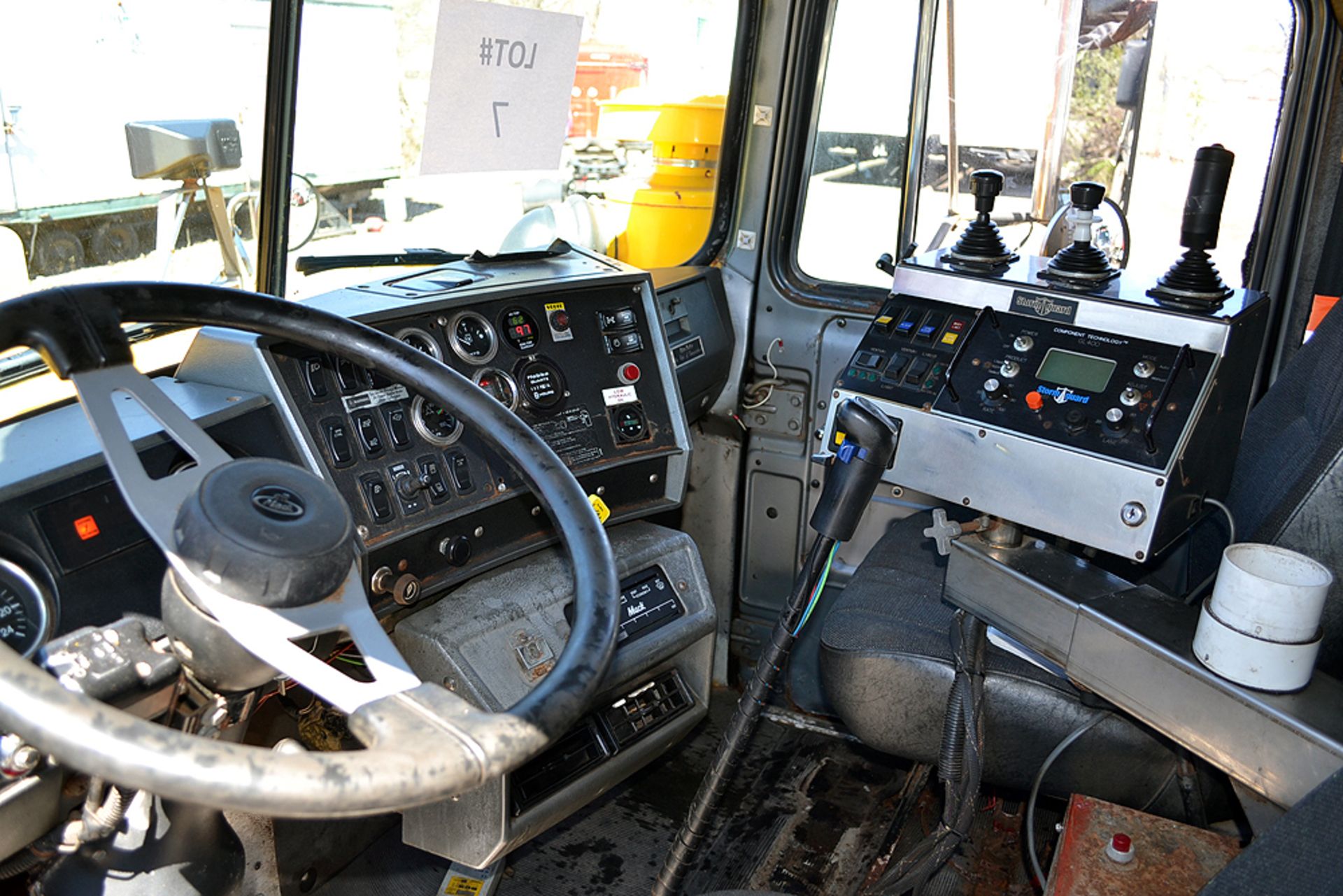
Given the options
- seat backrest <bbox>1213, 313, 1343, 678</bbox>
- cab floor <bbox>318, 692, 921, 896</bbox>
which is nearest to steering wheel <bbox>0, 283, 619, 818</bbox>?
seat backrest <bbox>1213, 313, 1343, 678</bbox>

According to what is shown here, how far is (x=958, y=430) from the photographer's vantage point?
5.38 ft

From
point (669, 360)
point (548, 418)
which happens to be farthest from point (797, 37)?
point (548, 418)

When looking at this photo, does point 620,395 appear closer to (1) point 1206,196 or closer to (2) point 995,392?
(2) point 995,392

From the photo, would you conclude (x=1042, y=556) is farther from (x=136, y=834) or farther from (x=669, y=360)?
(x=136, y=834)

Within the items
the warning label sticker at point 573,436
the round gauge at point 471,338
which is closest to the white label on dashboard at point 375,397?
the round gauge at point 471,338

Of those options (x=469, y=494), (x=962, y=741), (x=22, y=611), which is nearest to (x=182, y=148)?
(x=469, y=494)

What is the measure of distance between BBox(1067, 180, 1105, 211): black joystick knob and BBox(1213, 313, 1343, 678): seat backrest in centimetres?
43

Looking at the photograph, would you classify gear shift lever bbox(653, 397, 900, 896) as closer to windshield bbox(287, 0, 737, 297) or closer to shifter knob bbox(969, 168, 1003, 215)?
shifter knob bbox(969, 168, 1003, 215)

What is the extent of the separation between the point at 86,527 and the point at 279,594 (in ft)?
1.37

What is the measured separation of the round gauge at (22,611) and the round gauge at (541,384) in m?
0.79

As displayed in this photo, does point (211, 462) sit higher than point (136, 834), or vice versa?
point (211, 462)

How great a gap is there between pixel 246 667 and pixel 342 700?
0.71 feet

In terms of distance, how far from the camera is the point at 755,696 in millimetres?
1502

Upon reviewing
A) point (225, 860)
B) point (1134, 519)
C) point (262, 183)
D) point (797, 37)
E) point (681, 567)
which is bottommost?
point (225, 860)
